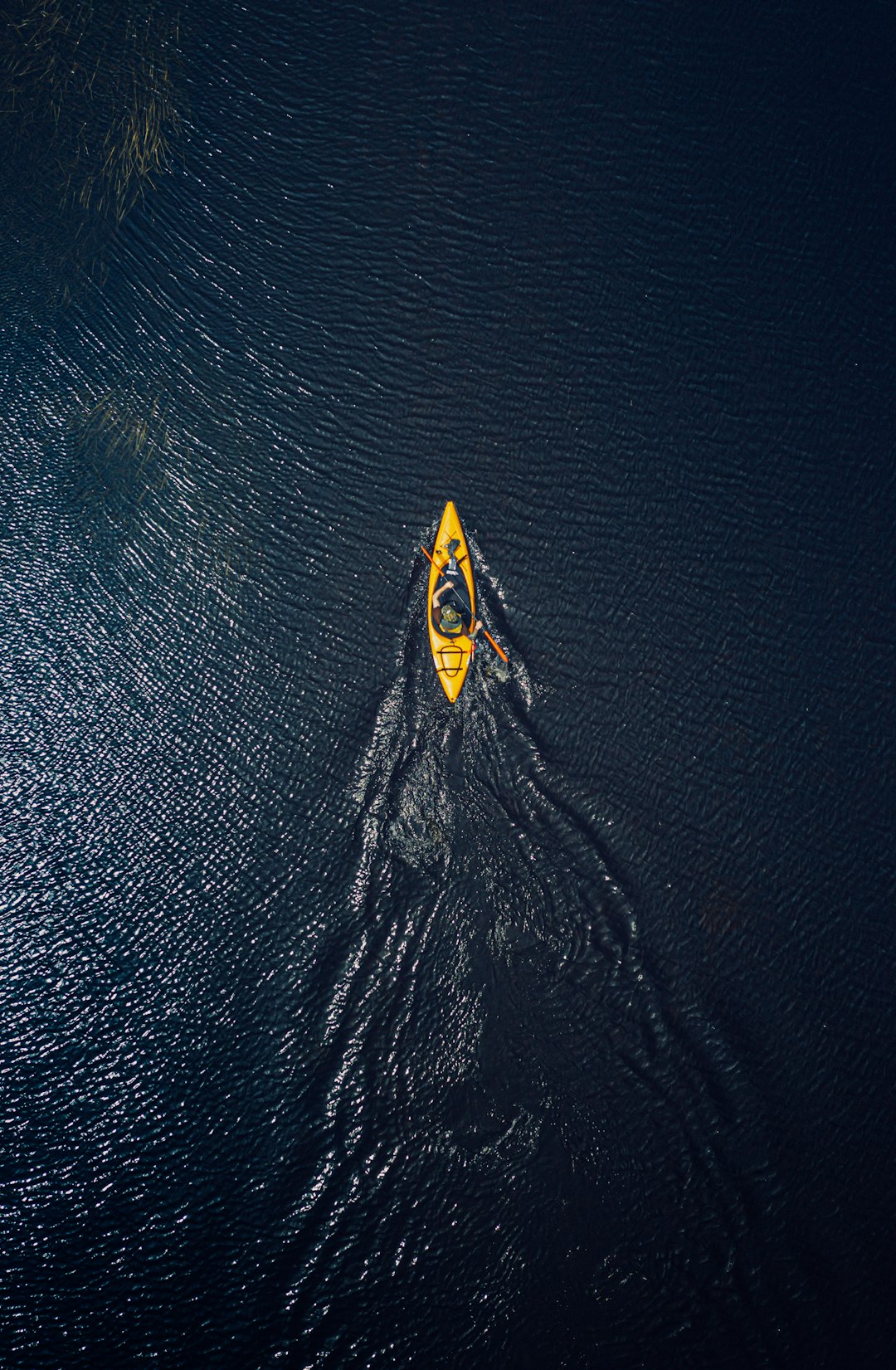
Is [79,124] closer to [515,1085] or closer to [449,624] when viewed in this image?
[449,624]

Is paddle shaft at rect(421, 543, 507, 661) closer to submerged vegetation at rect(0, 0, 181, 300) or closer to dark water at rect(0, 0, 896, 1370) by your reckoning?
dark water at rect(0, 0, 896, 1370)

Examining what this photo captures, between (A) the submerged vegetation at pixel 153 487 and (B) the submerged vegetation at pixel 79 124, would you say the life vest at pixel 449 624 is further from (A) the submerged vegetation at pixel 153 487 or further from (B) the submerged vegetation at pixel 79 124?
(B) the submerged vegetation at pixel 79 124

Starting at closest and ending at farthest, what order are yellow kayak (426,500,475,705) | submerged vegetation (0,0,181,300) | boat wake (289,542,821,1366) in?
boat wake (289,542,821,1366) < yellow kayak (426,500,475,705) < submerged vegetation (0,0,181,300)

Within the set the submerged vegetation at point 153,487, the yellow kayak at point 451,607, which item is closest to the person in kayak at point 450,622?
the yellow kayak at point 451,607

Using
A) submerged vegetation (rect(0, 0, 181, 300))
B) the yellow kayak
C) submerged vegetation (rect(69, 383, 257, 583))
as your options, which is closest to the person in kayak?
the yellow kayak

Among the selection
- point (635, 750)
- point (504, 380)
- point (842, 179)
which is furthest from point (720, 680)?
point (842, 179)
